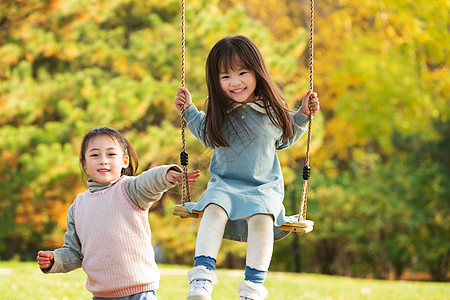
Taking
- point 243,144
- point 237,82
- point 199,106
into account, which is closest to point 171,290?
point 243,144

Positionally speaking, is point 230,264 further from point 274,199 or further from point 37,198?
point 274,199

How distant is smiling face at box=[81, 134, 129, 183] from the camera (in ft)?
8.80

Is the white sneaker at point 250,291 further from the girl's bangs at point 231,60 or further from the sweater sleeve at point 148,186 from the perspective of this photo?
the girl's bangs at point 231,60

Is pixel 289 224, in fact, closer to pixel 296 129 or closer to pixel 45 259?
pixel 296 129

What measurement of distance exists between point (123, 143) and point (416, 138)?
10182mm

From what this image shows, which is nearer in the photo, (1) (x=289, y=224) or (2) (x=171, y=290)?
(1) (x=289, y=224)

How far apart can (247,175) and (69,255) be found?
2.83 feet

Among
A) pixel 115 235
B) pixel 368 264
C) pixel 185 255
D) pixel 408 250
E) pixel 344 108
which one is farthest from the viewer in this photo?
pixel 344 108

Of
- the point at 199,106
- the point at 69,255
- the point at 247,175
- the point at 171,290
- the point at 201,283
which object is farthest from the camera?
the point at 199,106

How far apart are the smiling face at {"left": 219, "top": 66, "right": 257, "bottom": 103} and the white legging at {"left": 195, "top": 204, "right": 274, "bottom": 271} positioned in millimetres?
554

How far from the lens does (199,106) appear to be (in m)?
10.5

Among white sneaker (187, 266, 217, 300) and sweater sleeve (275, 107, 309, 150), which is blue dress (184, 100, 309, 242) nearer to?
sweater sleeve (275, 107, 309, 150)

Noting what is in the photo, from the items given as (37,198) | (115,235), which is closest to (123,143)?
(115,235)

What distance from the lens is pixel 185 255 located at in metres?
14.0
